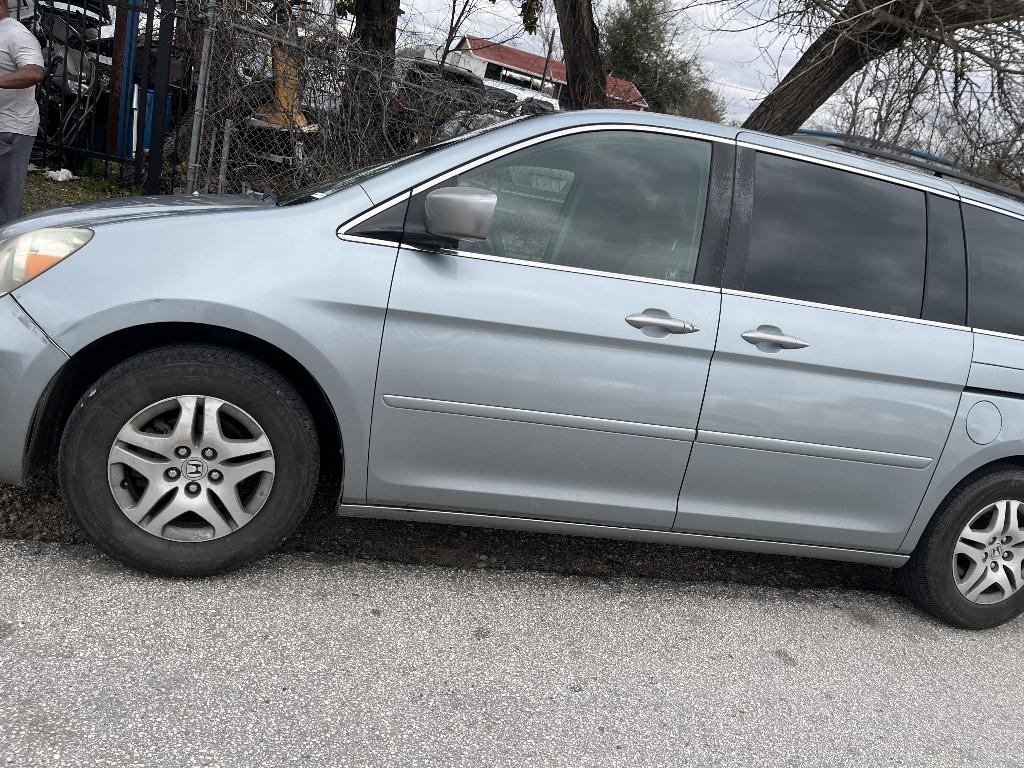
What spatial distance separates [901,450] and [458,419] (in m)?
1.71

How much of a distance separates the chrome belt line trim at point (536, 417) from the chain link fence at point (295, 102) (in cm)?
418

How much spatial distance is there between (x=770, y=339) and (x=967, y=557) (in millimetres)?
1412

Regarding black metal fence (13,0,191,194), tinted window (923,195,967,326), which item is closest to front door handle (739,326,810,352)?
tinted window (923,195,967,326)

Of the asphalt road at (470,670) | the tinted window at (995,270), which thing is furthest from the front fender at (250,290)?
the tinted window at (995,270)

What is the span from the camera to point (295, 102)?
7098mm

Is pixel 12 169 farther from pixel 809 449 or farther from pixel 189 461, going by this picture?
pixel 809 449

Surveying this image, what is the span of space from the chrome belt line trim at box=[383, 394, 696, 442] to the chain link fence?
4.18 metres

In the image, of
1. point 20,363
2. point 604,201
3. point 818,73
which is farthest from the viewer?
point 818,73

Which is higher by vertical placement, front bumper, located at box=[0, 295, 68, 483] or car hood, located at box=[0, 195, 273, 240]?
car hood, located at box=[0, 195, 273, 240]

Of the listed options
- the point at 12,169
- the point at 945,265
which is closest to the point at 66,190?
the point at 12,169

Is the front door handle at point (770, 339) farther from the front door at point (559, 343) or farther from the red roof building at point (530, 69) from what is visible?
the red roof building at point (530, 69)

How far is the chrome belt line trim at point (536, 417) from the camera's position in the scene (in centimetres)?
313

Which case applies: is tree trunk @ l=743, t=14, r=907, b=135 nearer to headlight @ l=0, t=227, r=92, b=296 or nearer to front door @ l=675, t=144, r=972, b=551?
front door @ l=675, t=144, r=972, b=551

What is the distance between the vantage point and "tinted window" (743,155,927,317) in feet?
11.2
